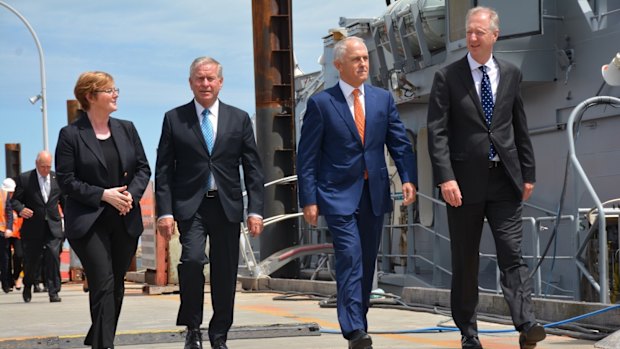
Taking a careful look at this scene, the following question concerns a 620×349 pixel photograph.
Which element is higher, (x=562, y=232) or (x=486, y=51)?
(x=486, y=51)

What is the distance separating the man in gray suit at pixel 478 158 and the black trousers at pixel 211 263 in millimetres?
1424

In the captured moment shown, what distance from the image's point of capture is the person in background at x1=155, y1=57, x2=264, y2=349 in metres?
6.96

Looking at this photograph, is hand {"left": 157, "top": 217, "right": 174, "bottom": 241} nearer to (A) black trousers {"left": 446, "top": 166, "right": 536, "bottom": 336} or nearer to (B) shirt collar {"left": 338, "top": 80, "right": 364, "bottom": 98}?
(B) shirt collar {"left": 338, "top": 80, "right": 364, "bottom": 98}

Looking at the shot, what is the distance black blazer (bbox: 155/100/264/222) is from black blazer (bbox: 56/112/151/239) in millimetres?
163

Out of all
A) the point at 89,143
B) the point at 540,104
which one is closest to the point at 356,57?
the point at 89,143

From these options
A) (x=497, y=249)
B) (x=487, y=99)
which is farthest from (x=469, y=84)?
(x=497, y=249)

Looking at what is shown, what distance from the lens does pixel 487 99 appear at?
6.56m

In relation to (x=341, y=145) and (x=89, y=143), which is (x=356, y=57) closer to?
(x=341, y=145)

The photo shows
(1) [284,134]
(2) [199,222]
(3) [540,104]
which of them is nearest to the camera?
(2) [199,222]

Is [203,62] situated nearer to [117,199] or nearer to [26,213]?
[117,199]

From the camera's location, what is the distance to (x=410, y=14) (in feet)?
61.0

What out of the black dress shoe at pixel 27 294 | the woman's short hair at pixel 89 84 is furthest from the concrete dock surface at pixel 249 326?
the woman's short hair at pixel 89 84

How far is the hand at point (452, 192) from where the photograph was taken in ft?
21.0

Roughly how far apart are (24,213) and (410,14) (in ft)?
24.8
